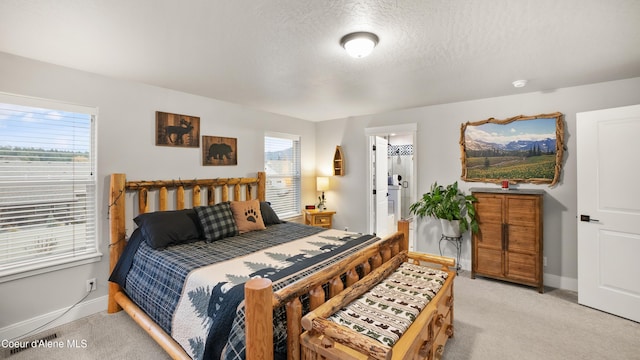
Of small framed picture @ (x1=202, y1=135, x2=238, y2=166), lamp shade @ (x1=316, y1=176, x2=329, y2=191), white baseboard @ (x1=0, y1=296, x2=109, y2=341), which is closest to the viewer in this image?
white baseboard @ (x1=0, y1=296, x2=109, y2=341)

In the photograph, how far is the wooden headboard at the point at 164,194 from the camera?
281cm

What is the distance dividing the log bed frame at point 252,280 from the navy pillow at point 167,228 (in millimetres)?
324

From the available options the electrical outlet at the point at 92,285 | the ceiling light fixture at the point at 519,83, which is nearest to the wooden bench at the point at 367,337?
the ceiling light fixture at the point at 519,83

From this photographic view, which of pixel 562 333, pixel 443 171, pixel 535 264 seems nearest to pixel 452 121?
pixel 443 171

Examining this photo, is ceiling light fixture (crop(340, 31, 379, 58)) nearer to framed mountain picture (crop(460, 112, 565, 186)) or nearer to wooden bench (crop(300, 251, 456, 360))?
wooden bench (crop(300, 251, 456, 360))

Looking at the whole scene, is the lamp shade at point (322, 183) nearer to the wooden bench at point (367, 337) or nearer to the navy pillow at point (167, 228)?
the navy pillow at point (167, 228)

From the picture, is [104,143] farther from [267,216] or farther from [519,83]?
[519,83]

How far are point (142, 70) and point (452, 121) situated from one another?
3.84 metres

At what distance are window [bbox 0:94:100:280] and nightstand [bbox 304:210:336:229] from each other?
2935 mm

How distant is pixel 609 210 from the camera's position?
272 cm

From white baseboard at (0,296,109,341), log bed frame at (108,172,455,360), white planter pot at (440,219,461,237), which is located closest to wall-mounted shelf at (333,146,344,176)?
log bed frame at (108,172,455,360)

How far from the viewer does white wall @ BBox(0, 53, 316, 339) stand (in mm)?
2367

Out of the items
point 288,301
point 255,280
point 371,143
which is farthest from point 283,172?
point 255,280

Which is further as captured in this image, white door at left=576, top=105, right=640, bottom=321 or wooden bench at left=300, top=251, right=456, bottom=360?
white door at left=576, top=105, right=640, bottom=321
